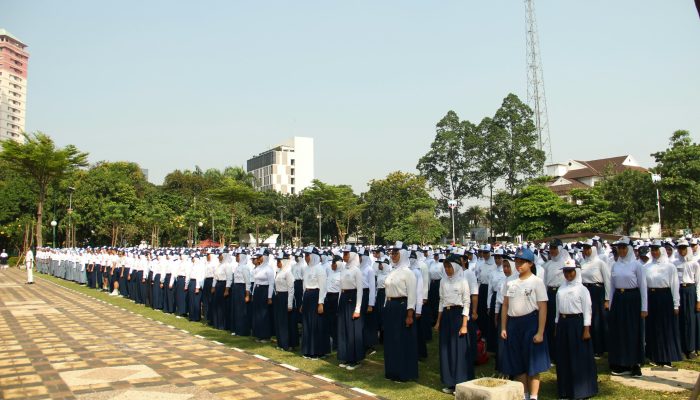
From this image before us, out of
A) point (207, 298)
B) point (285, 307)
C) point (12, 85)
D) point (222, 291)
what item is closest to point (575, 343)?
point (285, 307)

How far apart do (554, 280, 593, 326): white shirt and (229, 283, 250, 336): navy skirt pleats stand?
6575 millimetres

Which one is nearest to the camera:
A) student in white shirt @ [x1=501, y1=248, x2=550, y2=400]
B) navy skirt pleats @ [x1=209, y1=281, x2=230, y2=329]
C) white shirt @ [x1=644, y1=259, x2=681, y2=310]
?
student in white shirt @ [x1=501, y1=248, x2=550, y2=400]

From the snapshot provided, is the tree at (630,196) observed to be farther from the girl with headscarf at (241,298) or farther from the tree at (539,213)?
the girl with headscarf at (241,298)

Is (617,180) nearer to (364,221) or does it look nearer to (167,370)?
(364,221)

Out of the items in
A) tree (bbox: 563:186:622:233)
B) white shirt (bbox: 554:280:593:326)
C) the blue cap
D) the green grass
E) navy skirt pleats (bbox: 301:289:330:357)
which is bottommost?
the green grass

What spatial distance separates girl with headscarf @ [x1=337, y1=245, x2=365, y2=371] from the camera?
787cm

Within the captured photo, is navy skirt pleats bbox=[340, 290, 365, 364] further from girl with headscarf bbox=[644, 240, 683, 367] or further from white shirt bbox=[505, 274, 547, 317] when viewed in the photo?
girl with headscarf bbox=[644, 240, 683, 367]

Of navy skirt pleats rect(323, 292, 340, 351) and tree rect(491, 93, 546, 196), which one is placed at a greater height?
tree rect(491, 93, 546, 196)

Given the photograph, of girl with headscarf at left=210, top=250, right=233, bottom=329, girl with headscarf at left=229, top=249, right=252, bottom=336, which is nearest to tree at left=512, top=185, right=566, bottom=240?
girl with headscarf at left=210, top=250, right=233, bottom=329

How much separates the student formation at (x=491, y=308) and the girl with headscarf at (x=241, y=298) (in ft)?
0.08

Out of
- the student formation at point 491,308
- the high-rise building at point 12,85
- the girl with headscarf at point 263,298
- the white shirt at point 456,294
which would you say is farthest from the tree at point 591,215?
the high-rise building at point 12,85

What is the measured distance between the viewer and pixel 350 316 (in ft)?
26.2

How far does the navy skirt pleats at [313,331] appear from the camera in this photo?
856 cm

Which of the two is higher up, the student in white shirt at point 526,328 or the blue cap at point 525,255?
the blue cap at point 525,255
